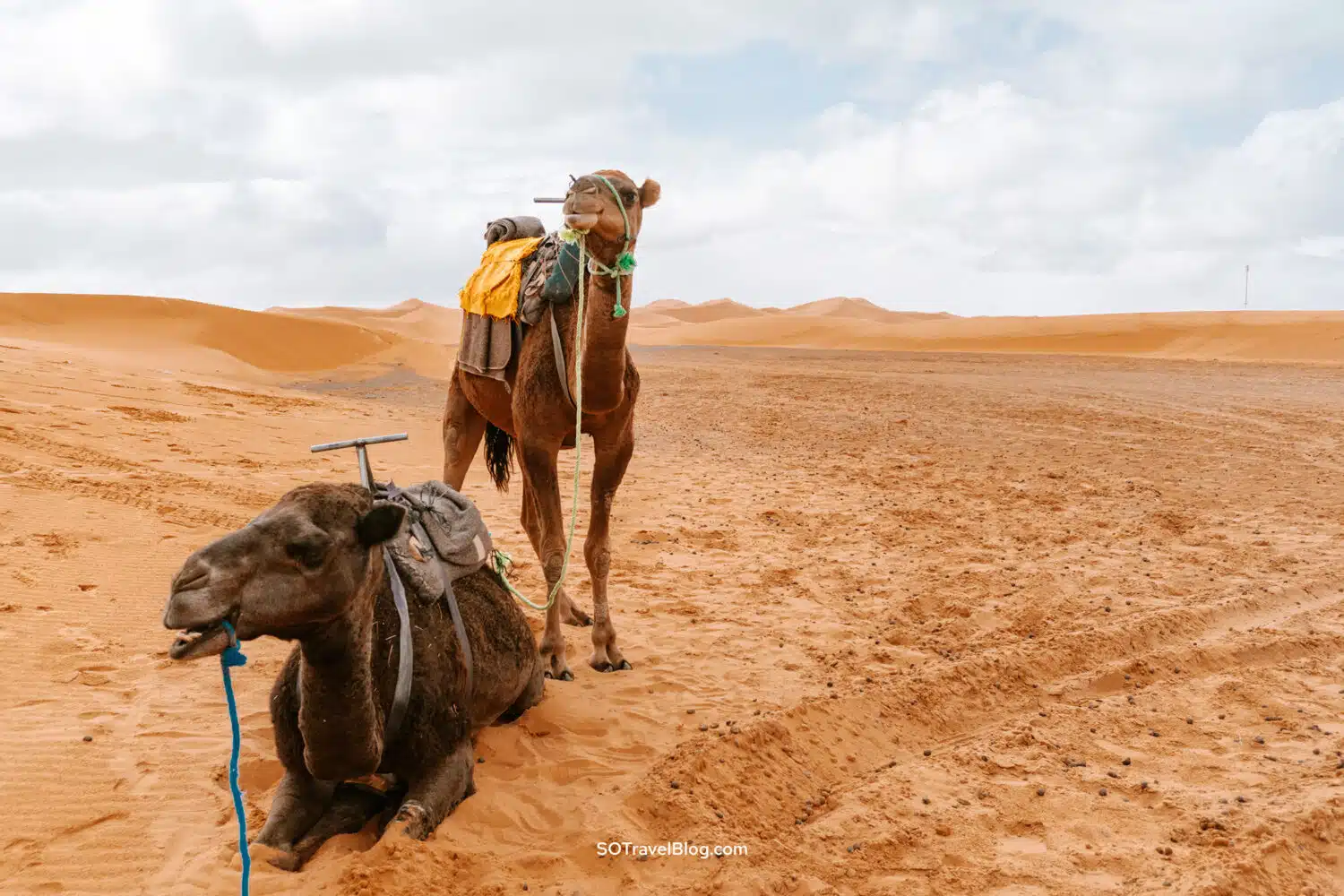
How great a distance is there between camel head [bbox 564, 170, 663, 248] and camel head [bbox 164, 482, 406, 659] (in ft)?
7.30

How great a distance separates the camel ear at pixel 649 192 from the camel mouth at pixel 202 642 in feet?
11.8

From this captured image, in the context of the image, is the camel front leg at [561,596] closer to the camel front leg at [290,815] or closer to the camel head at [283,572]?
the camel front leg at [290,815]

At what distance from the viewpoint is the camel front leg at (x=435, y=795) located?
13.0 feet

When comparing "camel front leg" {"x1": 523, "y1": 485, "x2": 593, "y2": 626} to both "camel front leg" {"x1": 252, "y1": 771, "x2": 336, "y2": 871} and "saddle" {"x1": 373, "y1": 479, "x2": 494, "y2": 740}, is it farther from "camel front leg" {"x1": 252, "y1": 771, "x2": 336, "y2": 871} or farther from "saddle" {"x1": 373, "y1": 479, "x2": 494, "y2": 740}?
"camel front leg" {"x1": 252, "y1": 771, "x2": 336, "y2": 871}

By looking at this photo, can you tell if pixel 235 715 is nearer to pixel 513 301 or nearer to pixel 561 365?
pixel 561 365

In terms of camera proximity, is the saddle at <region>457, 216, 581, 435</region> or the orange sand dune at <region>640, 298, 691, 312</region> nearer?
the saddle at <region>457, 216, 581, 435</region>

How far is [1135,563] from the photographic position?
28.3 ft

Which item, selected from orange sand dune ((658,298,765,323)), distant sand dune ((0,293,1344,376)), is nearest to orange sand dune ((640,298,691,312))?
orange sand dune ((658,298,765,323))

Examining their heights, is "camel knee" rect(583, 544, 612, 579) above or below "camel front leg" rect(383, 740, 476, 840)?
above

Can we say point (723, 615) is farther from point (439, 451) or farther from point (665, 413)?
point (665, 413)

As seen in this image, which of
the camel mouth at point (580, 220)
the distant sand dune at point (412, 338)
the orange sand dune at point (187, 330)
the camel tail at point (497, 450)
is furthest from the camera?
the distant sand dune at point (412, 338)

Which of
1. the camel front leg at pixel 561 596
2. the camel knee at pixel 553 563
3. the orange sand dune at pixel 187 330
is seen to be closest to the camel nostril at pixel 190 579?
the camel knee at pixel 553 563

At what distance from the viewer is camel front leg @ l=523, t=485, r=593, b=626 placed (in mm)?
7223

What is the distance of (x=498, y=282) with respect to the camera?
6.68 meters
